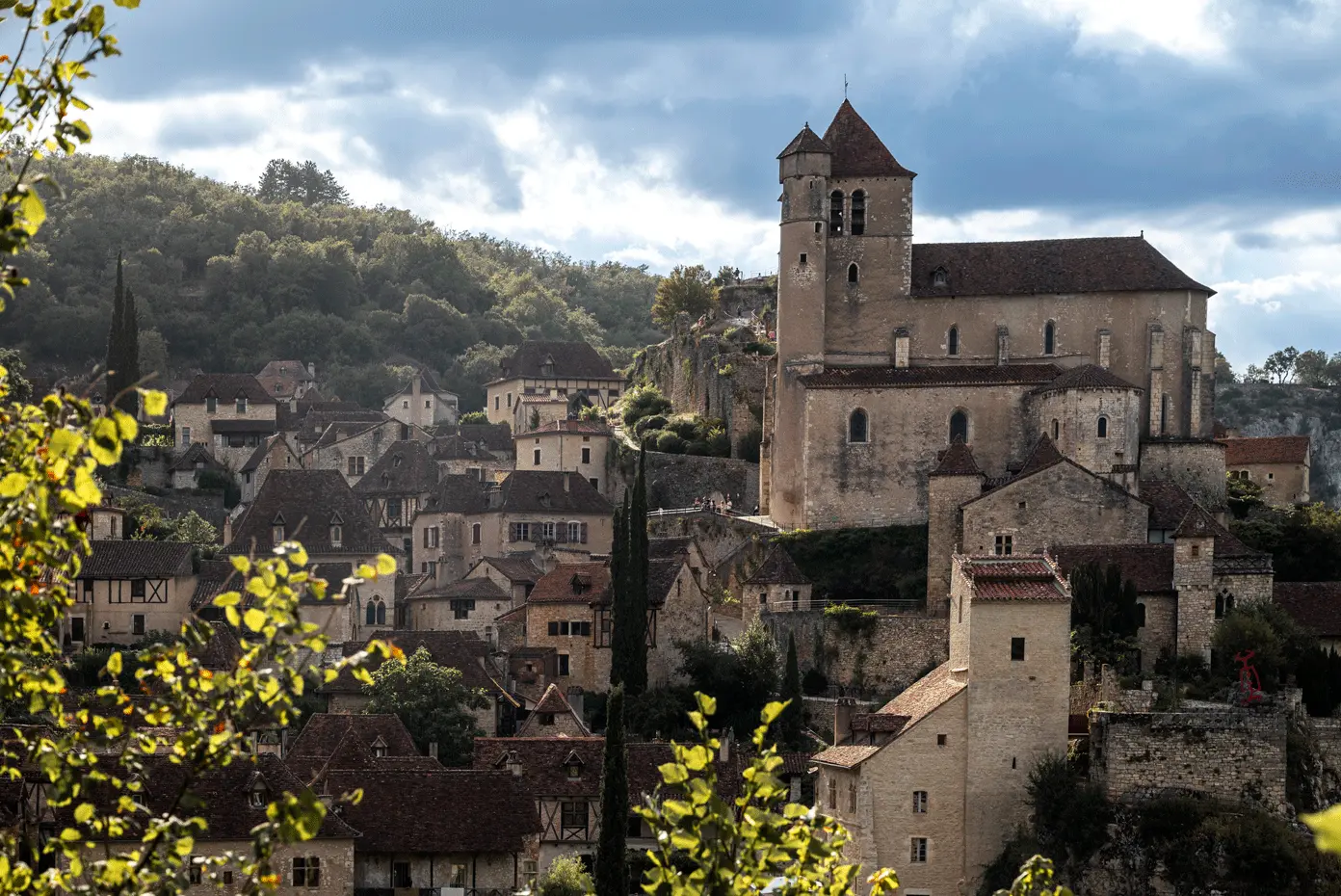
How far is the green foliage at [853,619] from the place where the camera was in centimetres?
6525

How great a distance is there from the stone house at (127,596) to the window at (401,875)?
20.2 metres

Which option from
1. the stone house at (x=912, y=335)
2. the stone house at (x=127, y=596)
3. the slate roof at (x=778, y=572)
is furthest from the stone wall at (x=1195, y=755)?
the stone house at (x=127, y=596)

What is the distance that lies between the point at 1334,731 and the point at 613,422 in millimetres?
43884

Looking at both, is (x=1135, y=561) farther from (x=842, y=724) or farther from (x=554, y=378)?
(x=554, y=378)

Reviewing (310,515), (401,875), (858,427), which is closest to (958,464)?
(858,427)

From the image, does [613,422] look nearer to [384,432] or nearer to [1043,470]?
[384,432]

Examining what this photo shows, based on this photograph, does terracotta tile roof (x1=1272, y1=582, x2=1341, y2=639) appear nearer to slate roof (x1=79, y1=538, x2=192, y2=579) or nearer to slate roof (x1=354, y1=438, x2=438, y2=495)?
slate roof (x1=79, y1=538, x2=192, y2=579)

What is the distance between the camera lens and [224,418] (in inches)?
3915

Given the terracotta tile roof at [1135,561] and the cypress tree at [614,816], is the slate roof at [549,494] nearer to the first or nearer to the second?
the terracotta tile roof at [1135,561]

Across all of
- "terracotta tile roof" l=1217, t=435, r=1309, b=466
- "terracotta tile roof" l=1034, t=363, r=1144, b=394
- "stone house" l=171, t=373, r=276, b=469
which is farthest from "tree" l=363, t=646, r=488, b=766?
"stone house" l=171, t=373, r=276, b=469

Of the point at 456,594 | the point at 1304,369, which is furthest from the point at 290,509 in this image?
the point at 1304,369

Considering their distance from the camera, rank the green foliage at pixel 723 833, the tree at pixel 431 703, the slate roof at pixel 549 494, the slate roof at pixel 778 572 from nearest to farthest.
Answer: the green foliage at pixel 723 833 → the tree at pixel 431 703 → the slate roof at pixel 778 572 → the slate roof at pixel 549 494

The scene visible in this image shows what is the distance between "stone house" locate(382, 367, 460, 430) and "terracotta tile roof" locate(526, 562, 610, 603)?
156ft

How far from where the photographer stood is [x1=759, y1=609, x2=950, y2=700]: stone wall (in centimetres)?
6456
